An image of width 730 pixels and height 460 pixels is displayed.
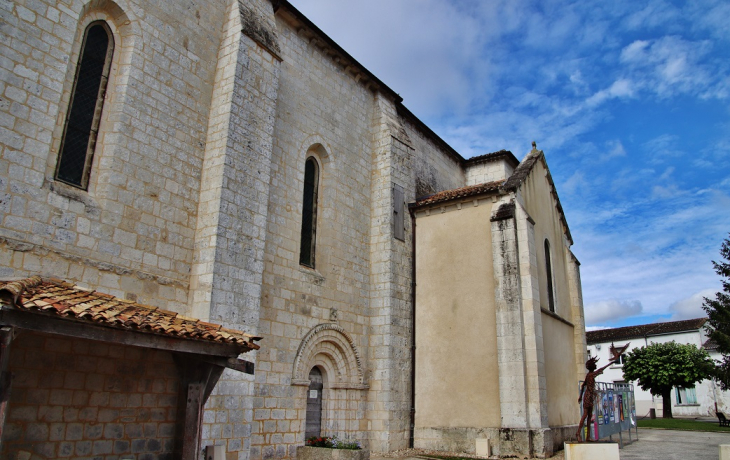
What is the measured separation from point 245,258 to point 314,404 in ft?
13.6

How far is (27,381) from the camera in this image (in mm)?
6664

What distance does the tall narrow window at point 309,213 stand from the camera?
1210 centimetres

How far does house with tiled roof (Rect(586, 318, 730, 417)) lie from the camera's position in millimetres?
38438

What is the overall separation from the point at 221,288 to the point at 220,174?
2114mm

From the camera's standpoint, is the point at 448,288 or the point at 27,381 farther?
the point at 448,288

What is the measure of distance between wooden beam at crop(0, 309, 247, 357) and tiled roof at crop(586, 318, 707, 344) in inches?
1743

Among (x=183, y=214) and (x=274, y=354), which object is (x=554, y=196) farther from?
(x=183, y=214)

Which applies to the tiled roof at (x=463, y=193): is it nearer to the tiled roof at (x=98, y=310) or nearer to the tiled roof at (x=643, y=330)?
the tiled roof at (x=98, y=310)

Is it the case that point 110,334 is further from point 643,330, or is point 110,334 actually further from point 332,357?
point 643,330

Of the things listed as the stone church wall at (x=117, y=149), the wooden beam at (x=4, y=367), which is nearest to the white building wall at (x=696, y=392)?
the stone church wall at (x=117, y=149)

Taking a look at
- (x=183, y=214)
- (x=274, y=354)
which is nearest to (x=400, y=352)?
(x=274, y=354)

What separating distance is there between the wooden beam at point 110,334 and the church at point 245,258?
3 centimetres

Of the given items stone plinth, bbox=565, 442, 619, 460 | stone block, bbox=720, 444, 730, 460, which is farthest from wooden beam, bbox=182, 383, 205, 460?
stone block, bbox=720, 444, 730, 460

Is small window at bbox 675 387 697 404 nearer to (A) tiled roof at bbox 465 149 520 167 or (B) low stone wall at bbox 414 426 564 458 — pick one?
(A) tiled roof at bbox 465 149 520 167
